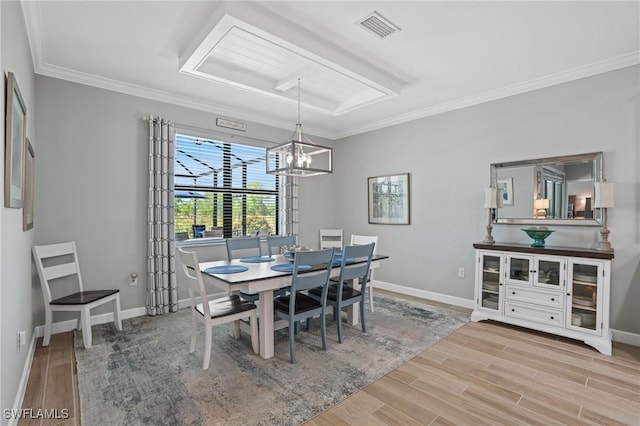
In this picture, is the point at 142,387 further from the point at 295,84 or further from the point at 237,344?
the point at 295,84

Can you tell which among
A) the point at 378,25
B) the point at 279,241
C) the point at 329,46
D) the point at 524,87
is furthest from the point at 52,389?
the point at 524,87

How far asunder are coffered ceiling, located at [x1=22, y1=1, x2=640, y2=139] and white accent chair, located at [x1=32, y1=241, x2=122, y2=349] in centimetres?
181

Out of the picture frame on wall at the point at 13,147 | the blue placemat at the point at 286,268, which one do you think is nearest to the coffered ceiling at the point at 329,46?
the picture frame on wall at the point at 13,147

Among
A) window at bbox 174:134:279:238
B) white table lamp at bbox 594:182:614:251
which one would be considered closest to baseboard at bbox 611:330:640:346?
white table lamp at bbox 594:182:614:251

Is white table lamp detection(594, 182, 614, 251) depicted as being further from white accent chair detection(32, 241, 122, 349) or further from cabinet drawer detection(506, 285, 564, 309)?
white accent chair detection(32, 241, 122, 349)

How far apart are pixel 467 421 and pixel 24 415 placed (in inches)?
108

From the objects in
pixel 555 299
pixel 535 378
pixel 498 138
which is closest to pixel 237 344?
pixel 535 378

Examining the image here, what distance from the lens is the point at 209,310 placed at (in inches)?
100

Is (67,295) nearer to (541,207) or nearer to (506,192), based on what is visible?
(506,192)

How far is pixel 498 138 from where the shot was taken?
3885mm

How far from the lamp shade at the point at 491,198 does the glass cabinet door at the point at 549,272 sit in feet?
2.55

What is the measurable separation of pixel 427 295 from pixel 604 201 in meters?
2.33

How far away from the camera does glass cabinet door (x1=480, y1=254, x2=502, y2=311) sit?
3539 mm

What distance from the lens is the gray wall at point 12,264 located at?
1.67m
